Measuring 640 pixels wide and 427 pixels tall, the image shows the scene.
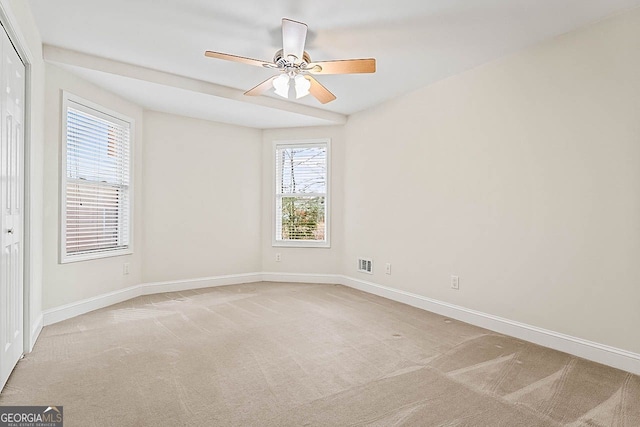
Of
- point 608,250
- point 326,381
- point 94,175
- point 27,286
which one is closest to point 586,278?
point 608,250

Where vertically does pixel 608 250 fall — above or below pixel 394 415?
above

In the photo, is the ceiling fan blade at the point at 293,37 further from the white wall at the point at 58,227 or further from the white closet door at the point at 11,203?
the white wall at the point at 58,227

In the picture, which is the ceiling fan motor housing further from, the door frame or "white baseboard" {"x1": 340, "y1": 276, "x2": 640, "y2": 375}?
"white baseboard" {"x1": 340, "y1": 276, "x2": 640, "y2": 375}

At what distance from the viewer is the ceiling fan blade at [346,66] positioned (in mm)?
2791

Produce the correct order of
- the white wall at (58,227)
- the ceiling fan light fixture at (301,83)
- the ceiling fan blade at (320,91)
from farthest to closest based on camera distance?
the white wall at (58,227), the ceiling fan blade at (320,91), the ceiling fan light fixture at (301,83)

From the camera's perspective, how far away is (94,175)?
4031 mm

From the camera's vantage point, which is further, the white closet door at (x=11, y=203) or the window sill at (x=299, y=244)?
the window sill at (x=299, y=244)

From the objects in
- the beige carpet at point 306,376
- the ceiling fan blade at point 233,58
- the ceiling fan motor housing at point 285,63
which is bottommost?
the beige carpet at point 306,376

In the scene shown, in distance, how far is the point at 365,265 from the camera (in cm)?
511

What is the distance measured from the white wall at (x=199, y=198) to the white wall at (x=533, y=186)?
88.1 inches

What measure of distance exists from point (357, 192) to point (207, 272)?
96.3 inches

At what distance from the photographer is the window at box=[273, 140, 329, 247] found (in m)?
5.64

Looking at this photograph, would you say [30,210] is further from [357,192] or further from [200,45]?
[357,192]

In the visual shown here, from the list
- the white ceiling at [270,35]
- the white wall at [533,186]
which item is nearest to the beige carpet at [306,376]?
the white wall at [533,186]
